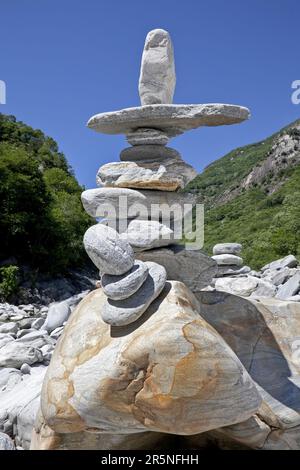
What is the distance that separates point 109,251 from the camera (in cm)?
416

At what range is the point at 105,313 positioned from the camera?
13.5 ft

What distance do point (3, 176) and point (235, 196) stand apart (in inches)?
1786

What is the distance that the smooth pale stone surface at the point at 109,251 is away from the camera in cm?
414

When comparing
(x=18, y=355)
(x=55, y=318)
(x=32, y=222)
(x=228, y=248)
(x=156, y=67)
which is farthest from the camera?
(x=32, y=222)

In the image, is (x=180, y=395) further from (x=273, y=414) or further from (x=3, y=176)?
(x=3, y=176)

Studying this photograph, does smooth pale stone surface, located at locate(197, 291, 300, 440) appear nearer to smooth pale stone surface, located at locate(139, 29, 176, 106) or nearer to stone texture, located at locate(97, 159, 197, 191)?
stone texture, located at locate(97, 159, 197, 191)

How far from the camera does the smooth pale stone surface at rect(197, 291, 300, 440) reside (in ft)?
14.6

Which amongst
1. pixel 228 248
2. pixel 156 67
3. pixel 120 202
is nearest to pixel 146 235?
pixel 120 202

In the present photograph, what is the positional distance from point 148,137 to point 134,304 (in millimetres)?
2222

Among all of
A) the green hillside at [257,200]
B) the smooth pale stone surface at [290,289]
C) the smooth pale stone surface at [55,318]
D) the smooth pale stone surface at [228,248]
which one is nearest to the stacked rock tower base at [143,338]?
the smooth pale stone surface at [55,318]

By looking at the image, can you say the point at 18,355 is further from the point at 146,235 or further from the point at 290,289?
the point at 290,289

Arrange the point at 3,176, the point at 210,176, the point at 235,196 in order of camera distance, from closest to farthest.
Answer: the point at 3,176 → the point at 235,196 → the point at 210,176

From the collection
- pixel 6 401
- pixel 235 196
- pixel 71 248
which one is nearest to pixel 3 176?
pixel 71 248

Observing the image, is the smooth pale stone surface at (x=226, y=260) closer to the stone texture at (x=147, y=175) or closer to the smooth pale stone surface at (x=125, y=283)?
the stone texture at (x=147, y=175)
